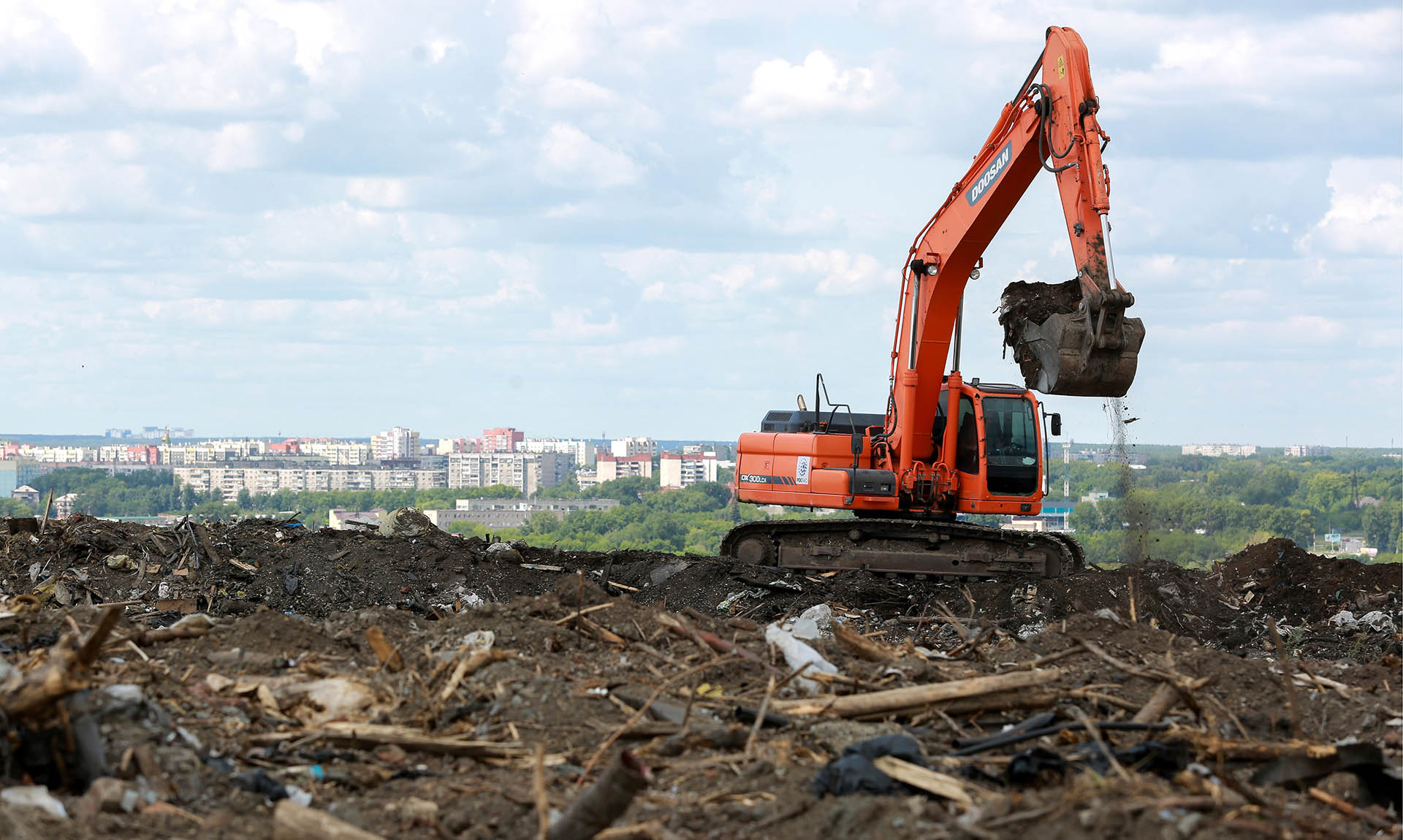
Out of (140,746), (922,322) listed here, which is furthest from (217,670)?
(922,322)

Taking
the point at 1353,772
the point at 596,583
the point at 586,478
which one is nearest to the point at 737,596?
the point at 596,583

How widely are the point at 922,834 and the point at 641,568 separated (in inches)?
417

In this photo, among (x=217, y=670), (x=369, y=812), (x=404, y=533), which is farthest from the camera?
(x=404, y=533)

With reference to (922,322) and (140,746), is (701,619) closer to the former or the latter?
(140,746)

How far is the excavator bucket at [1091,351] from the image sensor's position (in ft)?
37.8

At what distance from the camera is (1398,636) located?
38.8 ft

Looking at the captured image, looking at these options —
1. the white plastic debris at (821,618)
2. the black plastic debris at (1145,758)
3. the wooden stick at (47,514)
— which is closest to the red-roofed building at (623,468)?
the wooden stick at (47,514)

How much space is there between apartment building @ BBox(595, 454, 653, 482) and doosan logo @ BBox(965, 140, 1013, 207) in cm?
4105

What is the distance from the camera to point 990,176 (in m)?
13.5

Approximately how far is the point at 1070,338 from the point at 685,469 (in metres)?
38.6

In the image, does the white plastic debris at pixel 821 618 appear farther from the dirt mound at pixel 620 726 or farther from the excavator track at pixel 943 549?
the excavator track at pixel 943 549

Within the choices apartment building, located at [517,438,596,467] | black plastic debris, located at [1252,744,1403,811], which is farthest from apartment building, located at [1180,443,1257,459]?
apartment building, located at [517,438,596,467]

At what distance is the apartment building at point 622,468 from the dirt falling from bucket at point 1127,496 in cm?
3880

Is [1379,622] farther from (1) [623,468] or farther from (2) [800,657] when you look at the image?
(1) [623,468]
